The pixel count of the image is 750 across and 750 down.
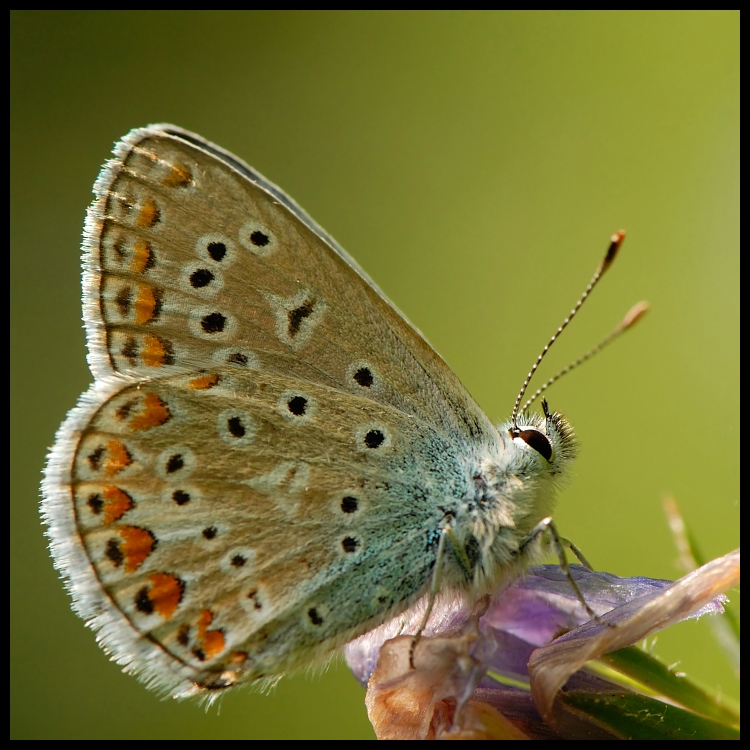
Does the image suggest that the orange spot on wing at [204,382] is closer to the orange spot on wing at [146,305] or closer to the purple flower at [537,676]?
the orange spot on wing at [146,305]

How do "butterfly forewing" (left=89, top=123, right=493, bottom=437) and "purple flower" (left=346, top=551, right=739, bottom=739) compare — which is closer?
"purple flower" (left=346, top=551, right=739, bottom=739)

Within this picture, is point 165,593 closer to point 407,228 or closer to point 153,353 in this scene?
point 153,353

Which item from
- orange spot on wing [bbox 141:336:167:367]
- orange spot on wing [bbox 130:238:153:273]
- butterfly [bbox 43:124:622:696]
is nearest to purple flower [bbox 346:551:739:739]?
butterfly [bbox 43:124:622:696]

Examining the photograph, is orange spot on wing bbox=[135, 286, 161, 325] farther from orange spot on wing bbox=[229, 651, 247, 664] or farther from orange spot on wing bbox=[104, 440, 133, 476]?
orange spot on wing bbox=[229, 651, 247, 664]

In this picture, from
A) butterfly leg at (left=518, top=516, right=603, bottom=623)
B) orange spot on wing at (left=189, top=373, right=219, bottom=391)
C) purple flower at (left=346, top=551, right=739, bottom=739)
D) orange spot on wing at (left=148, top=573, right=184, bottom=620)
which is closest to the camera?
purple flower at (left=346, top=551, right=739, bottom=739)

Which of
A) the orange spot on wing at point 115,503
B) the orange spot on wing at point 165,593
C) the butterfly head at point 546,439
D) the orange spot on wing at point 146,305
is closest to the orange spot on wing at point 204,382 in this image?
the orange spot on wing at point 146,305

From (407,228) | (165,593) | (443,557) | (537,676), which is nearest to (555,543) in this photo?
(443,557)
